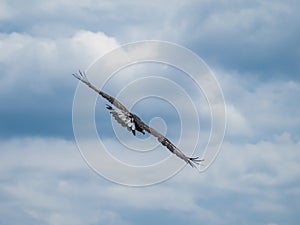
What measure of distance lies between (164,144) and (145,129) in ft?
5.64

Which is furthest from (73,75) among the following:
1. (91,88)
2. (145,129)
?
(145,129)

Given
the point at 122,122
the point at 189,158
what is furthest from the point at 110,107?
the point at 189,158

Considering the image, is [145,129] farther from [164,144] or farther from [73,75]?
[73,75]

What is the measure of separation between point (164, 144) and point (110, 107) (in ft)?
15.2

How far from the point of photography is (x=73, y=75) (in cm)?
5334

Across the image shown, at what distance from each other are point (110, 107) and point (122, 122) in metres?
1.51

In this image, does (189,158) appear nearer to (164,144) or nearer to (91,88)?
(164,144)

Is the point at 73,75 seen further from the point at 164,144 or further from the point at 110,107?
the point at 164,144

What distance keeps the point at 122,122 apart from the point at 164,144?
347 centimetres

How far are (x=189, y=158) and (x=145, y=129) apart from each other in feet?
13.0

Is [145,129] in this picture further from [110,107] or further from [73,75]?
[73,75]

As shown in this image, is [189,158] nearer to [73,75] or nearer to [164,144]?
[164,144]

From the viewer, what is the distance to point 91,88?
5500 cm

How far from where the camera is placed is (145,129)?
5525cm
